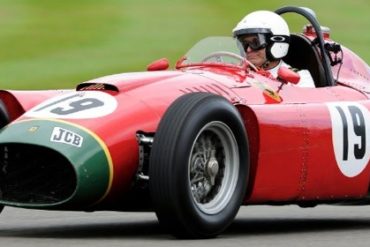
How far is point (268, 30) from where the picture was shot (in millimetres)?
10148

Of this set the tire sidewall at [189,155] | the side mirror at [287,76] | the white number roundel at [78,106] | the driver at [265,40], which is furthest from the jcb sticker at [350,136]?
the white number roundel at [78,106]

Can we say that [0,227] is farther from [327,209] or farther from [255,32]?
[327,209]

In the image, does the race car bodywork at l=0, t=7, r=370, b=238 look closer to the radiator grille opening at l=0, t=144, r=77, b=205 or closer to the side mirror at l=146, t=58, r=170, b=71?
the radiator grille opening at l=0, t=144, r=77, b=205

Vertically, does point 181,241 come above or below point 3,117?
below

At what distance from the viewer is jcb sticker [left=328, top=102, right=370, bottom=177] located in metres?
9.30

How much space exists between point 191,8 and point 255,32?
1483 centimetres

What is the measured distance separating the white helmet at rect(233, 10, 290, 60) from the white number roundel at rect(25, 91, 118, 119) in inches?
79.0

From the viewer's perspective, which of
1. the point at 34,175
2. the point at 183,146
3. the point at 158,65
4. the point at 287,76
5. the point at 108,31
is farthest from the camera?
the point at 108,31

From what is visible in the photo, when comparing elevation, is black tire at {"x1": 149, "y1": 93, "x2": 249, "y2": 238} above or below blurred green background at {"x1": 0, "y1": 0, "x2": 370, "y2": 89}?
above

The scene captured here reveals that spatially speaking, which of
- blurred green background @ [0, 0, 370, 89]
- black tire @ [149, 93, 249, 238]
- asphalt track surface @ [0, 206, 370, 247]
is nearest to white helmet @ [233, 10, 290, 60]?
asphalt track surface @ [0, 206, 370, 247]

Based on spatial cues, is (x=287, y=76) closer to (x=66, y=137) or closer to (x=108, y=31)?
(x=66, y=137)

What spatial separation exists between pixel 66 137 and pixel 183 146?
721mm

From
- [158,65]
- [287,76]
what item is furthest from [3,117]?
[287,76]

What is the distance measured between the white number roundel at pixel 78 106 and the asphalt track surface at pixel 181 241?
0.78 metres
